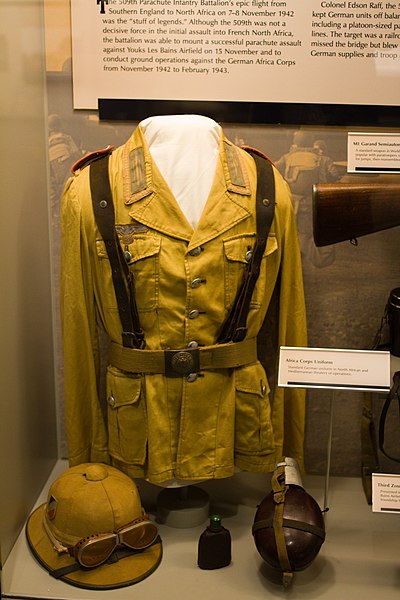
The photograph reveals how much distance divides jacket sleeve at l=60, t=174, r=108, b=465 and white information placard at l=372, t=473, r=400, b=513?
745 mm

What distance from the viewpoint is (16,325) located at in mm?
2119

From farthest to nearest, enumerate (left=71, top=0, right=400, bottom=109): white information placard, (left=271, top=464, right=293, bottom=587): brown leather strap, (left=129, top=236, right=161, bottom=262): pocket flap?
(left=71, top=0, right=400, bottom=109): white information placard < (left=129, top=236, right=161, bottom=262): pocket flap < (left=271, top=464, right=293, bottom=587): brown leather strap

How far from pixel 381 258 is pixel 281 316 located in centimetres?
44

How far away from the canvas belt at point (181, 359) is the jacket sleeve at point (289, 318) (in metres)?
0.19

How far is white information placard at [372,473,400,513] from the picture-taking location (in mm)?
1881

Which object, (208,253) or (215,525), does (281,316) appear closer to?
(208,253)

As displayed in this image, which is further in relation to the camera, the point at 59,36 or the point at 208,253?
the point at 59,36

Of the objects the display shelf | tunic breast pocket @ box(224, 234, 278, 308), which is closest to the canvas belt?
tunic breast pocket @ box(224, 234, 278, 308)

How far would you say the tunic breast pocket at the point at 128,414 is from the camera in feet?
6.62

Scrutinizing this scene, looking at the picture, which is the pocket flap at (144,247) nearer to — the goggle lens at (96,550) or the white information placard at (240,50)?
the white information placard at (240,50)

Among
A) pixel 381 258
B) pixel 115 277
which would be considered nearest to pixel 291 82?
pixel 381 258

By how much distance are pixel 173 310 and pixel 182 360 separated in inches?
5.2

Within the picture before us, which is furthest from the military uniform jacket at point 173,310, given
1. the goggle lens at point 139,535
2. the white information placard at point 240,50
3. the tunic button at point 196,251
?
the white information placard at point 240,50

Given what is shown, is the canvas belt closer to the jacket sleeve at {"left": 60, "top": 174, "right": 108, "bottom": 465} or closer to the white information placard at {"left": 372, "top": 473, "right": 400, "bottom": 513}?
the jacket sleeve at {"left": 60, "top": 174, "right": 108, "bottom": 465}
